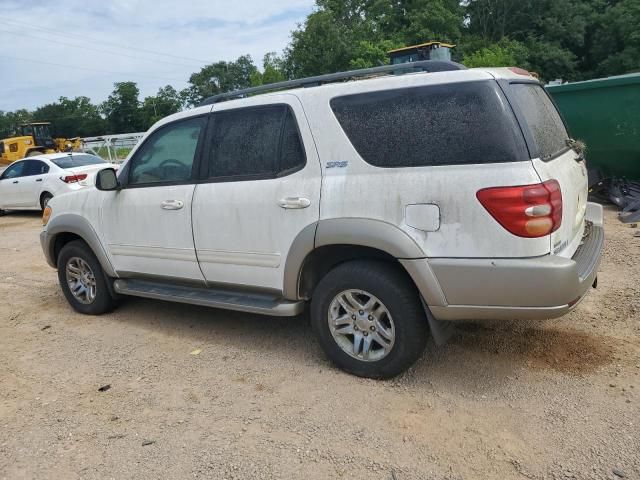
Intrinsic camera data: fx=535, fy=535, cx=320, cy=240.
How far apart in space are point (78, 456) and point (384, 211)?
223cm

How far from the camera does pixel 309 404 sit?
3.32 meters

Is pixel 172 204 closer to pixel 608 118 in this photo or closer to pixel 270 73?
pixel 608 118

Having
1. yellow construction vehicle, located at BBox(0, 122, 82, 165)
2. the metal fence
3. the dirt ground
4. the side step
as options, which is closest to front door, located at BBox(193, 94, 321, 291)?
the side step

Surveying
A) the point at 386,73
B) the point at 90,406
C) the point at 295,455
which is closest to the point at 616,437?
the point at 295,455

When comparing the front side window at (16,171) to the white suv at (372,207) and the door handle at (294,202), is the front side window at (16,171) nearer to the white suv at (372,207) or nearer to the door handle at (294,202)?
the white suv at (372,207)

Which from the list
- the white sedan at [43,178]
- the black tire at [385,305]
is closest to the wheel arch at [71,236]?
the black tire at [385,305]

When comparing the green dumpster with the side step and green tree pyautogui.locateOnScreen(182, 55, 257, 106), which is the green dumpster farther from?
green tree pyautogui.locateOnScreen(182, 55, 257, 106)

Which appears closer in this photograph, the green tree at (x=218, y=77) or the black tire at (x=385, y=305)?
the black tire at (x=385, y=305)

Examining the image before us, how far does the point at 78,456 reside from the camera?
298cm

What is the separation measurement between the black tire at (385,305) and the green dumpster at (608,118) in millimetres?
6568

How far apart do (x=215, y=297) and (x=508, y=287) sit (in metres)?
2.20

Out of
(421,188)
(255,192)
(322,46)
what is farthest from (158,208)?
(322,46)

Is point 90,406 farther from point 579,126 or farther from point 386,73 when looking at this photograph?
point 579,126

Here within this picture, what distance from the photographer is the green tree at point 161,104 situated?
289ft
